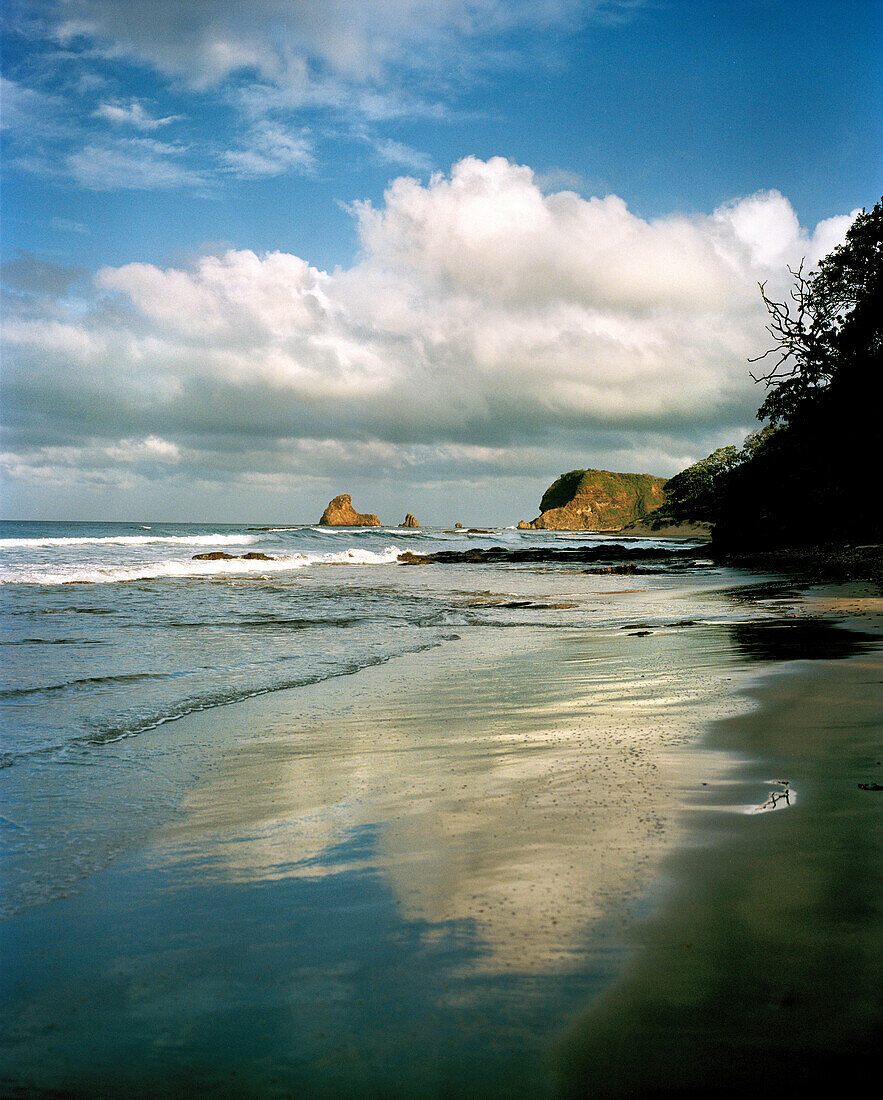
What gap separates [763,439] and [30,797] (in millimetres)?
47257

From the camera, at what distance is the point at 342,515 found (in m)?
156

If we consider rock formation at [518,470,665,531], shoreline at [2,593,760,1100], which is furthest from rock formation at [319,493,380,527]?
shoreline at [2,593,760,1100]

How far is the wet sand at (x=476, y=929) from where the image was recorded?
6.07ft

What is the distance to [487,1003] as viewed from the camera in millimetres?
Result: 2039

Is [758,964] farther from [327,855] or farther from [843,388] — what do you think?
[843,388]

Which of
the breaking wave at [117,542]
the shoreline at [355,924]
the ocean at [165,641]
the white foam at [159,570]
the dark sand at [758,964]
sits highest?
the breaking wave at [117,542]

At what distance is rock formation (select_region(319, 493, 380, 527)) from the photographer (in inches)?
6137

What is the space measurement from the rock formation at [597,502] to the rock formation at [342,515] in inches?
1850

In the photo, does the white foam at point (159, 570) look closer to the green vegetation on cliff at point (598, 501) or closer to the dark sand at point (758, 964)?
the dark sand at point (758, 964)

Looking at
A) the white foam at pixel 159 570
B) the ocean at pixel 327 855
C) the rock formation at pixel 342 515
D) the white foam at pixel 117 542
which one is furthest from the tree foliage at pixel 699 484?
the rock formation at pixel 342 515

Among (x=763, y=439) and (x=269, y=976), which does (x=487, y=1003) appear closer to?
(x=269, y=976)

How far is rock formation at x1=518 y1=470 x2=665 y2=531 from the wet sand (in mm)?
170033

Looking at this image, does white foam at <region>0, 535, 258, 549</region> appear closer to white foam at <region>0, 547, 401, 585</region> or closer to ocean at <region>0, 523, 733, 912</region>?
white foam at <region>0, 547, 401, 585</region>

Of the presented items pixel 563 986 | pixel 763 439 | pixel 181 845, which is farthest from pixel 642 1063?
pixel 763 439
